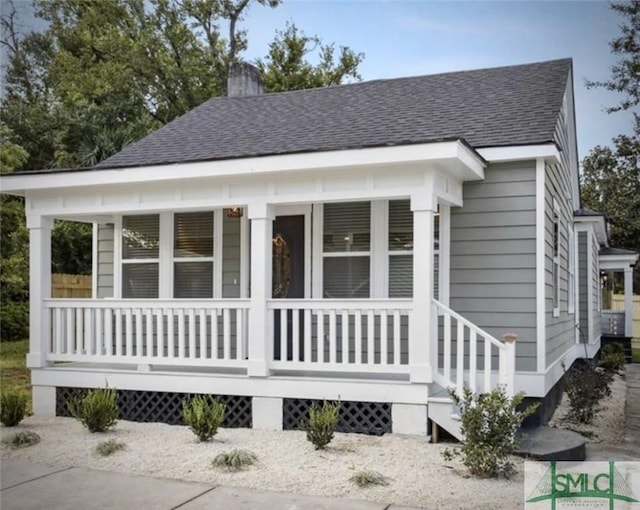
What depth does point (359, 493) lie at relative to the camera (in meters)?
4.51

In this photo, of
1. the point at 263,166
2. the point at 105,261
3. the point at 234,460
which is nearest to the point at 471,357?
the point at 234,460

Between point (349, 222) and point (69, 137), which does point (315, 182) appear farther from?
point (69, 137)

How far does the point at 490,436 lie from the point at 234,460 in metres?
2.00

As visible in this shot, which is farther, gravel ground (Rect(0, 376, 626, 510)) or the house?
the house

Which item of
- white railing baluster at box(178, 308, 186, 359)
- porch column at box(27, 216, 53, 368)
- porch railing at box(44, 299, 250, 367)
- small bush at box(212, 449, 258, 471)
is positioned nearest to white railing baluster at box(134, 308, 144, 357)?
porch railing at box(44, 299, 250, 367)

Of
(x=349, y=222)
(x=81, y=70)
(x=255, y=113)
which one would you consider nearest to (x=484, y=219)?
(x=349, y=222)

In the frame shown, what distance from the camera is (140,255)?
858 centimetres

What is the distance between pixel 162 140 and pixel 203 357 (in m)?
3.93

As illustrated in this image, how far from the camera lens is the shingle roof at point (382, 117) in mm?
7471

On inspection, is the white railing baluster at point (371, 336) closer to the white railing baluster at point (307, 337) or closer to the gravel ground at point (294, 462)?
the white railing baluster at point (307, 337)

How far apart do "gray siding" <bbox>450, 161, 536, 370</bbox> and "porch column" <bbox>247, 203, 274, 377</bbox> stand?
2.06 meters

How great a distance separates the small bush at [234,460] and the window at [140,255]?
→ 12.3ft

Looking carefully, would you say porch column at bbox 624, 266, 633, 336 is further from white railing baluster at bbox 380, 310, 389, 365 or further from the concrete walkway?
the concrete walkway

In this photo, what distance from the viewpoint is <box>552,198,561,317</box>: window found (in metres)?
7.83
